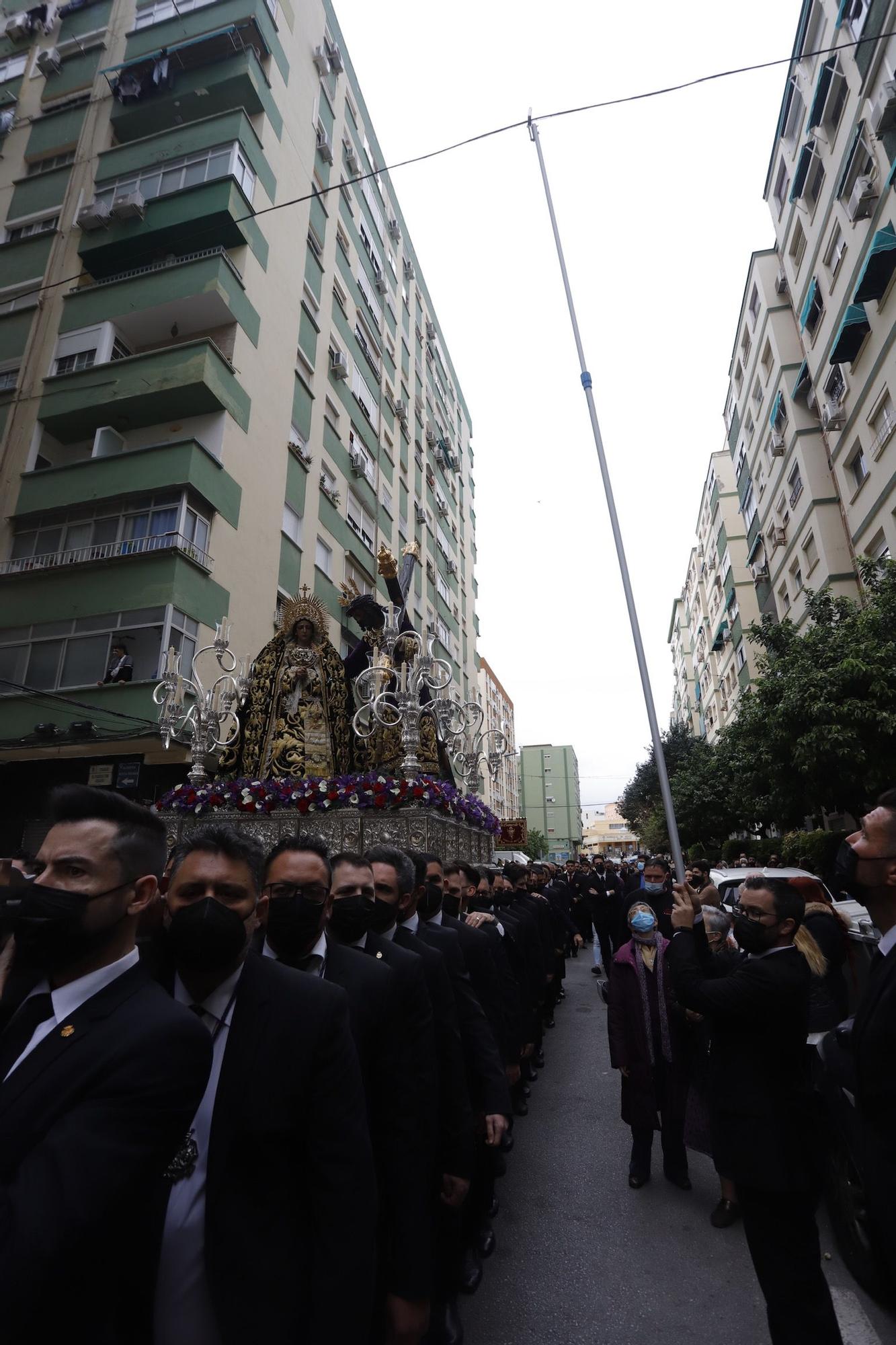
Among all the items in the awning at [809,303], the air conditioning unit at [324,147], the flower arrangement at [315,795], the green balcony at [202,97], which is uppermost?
the air conditioning unit at [324,147]

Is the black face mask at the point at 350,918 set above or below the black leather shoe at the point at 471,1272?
above

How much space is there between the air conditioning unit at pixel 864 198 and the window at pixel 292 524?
16.4 m

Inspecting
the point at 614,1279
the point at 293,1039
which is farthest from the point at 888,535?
the point at 293,1039

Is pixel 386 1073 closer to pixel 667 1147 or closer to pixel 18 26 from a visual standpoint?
pixel 667 1147

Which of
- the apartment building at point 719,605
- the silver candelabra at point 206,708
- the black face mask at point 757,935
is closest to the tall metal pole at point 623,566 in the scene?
the black face mask at point 757,935

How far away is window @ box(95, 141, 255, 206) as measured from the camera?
16641mm

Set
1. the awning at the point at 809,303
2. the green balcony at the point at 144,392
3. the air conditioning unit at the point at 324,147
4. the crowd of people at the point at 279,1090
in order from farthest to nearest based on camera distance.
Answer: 1. the air conditioning unit at the point at 324,147
2. the awning at the point at 809,303
3. the green balcony at the point at 144,392
4. the crowd of people at the point at 279,1090

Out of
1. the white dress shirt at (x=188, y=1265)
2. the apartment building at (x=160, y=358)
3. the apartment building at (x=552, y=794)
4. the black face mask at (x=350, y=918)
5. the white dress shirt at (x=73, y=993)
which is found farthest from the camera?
the apartment building at (x=552, y=794)

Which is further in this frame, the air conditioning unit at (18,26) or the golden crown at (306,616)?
the air conditioning unit at (18,26)

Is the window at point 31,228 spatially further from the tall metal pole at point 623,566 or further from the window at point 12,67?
the tall metal pole at point 623,566

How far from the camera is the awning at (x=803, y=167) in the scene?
836 inches

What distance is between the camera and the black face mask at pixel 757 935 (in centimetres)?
317

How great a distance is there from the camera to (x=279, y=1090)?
1686 mm

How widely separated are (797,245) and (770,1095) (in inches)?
1160
